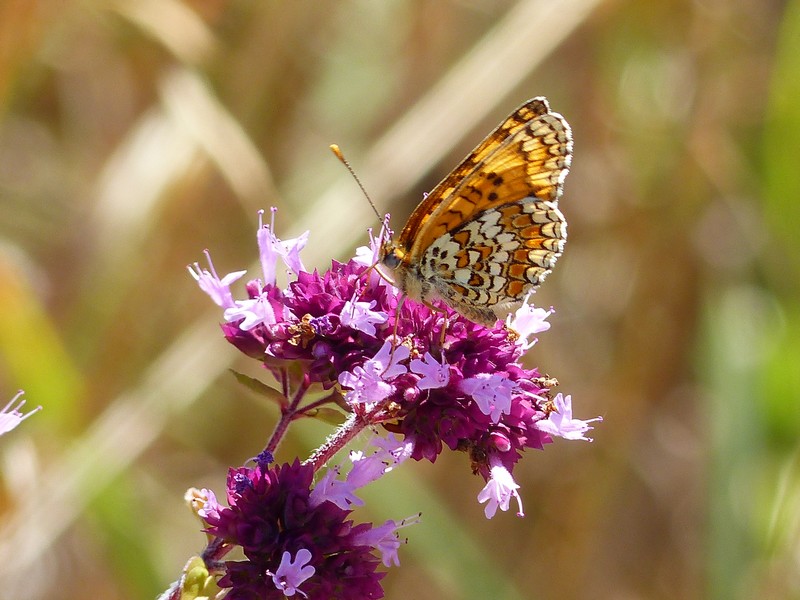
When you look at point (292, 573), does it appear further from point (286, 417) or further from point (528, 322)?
point (528, 322)

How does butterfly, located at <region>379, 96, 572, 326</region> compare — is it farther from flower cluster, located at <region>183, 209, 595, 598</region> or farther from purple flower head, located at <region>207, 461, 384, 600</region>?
purple flower head, located at <region>207, 461, 384, 600</region>

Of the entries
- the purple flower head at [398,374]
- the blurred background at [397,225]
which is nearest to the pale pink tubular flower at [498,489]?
the purple flower head at [398,374]

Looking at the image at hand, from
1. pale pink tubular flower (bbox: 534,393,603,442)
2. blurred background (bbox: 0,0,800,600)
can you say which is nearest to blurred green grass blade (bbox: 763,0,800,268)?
blurred background (bbox: 0,0,800,600)

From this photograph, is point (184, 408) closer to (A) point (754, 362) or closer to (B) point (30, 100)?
(B) point (30, 100)

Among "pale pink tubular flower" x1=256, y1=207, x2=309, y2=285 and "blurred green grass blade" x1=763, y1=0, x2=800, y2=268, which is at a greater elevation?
"pale pink tubular flower" x1=256, y1=207, x2=309, y2=285

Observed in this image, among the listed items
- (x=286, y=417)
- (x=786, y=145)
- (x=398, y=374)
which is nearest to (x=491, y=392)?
(x=398, y=374)

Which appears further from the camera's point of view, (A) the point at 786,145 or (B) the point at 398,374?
(A) the point at 786,145
